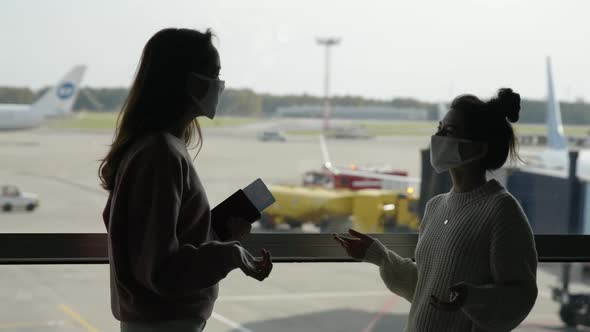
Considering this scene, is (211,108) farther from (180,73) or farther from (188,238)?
(188,238)

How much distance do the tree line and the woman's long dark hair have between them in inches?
42.1

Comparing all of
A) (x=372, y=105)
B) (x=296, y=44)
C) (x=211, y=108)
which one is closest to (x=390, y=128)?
(x=372, y=105)

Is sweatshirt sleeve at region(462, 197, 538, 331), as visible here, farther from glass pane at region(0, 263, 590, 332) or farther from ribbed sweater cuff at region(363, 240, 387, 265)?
glass pane at region(0, 263, 590, 332)

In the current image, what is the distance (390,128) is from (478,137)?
157 cm

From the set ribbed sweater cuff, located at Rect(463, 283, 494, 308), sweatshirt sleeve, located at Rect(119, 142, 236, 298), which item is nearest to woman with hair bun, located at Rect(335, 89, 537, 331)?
ribbed sweater cuff, located at Rect(463, 283, 494, 308)

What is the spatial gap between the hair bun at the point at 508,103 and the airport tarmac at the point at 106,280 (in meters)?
1.12

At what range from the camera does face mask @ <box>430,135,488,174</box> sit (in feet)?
4.88

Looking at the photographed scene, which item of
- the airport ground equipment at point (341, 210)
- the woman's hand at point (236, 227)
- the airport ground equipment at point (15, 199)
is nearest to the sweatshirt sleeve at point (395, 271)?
the woman's hand at point (236, 227)

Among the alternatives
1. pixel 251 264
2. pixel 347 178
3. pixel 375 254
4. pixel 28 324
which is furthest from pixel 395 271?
pixel 347 178

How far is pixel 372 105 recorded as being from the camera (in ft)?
9.45

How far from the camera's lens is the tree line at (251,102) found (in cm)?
246

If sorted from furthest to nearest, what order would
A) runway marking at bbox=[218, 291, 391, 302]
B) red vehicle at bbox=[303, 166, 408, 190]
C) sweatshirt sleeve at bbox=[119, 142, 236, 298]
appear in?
red vehicle at bbox=[303, 166, 408, 190] → runway marking at bbox=[218, 291, 391, 302] → sweatshirt sleeve at bbox=[119, 142, 236, 298]

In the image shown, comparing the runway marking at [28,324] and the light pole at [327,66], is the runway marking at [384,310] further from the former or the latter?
the runway marking at [28,324]

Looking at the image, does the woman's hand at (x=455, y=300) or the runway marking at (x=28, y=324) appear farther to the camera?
the runway marking at (x=28, y=324)
